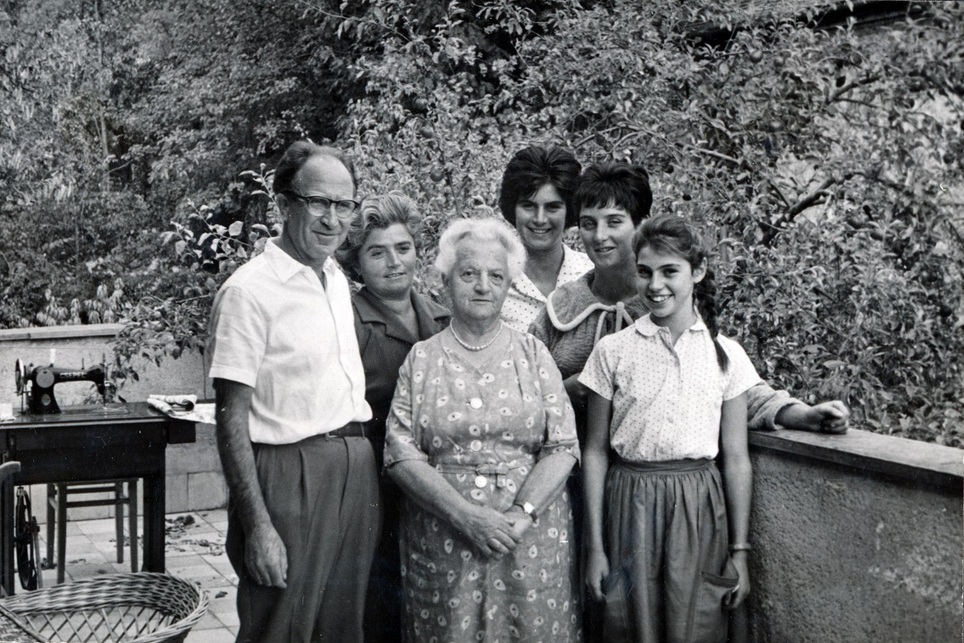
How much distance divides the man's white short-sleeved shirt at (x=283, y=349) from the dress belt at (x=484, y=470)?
290 mm

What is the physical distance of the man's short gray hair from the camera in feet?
9.14

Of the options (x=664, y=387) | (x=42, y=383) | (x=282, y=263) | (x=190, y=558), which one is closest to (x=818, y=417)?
(x=664, y=387)

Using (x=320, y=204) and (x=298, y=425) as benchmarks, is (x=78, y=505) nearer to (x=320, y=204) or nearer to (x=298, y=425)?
(x=298, y=425)

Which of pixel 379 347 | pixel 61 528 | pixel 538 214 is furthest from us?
pixel 61 528

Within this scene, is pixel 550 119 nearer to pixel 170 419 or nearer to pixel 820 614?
pixel 170 419

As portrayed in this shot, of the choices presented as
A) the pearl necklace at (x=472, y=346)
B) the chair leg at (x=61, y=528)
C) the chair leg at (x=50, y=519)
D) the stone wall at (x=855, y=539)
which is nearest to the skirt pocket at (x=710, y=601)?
the stone wall at (x=855, y=539)

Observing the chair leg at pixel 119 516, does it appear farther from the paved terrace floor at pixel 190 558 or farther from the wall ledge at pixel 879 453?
the wall ledge at pixel 879 453

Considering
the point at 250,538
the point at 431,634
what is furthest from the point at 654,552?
the point at 250,538

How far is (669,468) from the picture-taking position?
2.75m

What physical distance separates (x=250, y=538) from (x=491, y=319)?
33.3 inches

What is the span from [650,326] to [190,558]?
420 centimetres

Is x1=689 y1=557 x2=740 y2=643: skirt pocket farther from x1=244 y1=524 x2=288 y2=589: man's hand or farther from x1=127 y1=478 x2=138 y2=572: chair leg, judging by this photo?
x1=127 y1=478 x2=138 y2=572: chair leg

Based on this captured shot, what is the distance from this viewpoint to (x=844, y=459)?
2.58 m

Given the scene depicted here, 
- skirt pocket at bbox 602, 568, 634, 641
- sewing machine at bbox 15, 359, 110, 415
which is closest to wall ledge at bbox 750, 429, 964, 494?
skirt pocket at bbox 602, 568, 634, 641
